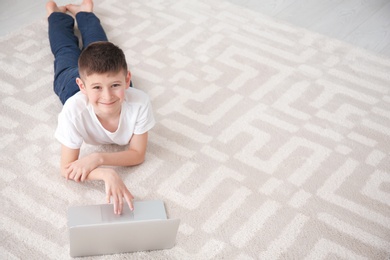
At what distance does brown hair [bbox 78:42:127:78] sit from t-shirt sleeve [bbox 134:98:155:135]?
12 centimetres

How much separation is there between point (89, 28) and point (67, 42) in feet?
0.33

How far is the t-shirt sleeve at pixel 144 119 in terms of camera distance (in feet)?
4.13

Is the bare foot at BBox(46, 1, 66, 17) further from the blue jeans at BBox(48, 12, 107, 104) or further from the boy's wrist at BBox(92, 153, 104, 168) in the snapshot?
the boy's wrist at BBox(92, 153, 104, 168)

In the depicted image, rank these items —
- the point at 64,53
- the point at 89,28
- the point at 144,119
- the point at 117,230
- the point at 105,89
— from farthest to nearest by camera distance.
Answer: the point at 89,28 < the point at 64,53 < the point at 144,119 < the point at 105,89 < the point at 117,230

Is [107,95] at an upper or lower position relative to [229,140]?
upper

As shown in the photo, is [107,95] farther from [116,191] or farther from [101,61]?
[116,191]

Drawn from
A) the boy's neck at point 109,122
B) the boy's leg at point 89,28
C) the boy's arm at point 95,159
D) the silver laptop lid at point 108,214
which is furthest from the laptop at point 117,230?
the boy's leg at point 89,28

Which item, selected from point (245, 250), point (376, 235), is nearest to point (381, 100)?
point (376, 235)

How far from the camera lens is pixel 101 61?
1.13 meters

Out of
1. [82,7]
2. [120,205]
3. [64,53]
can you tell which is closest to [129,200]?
[120,205]

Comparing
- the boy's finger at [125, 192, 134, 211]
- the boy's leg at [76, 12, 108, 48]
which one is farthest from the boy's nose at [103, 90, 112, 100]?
the boy's leg at [76, 12, 108, 48]

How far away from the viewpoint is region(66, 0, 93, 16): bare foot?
5.83 ft

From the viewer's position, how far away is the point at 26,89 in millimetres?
1509

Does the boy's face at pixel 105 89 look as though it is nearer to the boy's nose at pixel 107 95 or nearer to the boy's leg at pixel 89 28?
the boy's nose at pixel 107 95
